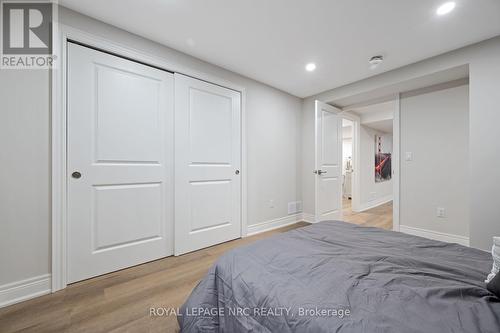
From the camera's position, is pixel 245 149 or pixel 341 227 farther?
pixel 245 149

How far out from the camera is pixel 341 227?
1508mm

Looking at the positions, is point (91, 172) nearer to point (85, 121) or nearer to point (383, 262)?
point (85, 121)

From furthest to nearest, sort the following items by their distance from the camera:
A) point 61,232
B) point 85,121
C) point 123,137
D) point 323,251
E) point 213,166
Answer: point 213,166 → point 123,137 → point 85,121 → point 61,232 → point 323,251

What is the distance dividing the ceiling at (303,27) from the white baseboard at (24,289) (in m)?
2.20

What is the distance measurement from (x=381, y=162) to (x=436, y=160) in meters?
3.10

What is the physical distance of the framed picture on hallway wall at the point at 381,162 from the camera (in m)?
5.49

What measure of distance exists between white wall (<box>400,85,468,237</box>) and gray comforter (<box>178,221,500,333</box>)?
2.09 metres

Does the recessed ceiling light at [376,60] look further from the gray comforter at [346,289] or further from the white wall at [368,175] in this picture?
the white wall at [368,175]

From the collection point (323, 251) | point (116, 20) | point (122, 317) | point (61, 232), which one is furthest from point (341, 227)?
point (116, 20)

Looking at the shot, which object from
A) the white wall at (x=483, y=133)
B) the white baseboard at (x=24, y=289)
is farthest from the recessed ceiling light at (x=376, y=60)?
the white baseboard at (x=24, y=289)

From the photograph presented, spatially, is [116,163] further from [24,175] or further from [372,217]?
[372,217]

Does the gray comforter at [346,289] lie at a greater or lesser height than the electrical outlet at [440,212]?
greater

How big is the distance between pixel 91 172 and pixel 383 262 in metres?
2.24

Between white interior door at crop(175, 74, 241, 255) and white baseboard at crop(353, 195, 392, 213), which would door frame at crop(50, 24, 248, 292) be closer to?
white interior door at crop(175, 74, 241, 255)
